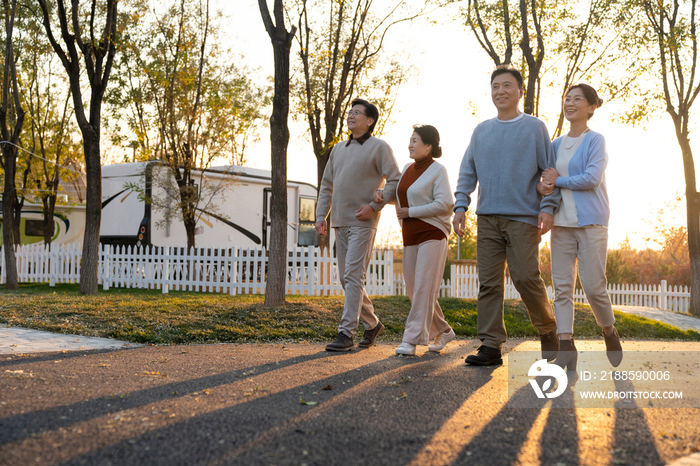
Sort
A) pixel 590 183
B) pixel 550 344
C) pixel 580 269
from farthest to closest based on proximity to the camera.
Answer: pixel 550 344
pixel 580 269
pixel 590 183

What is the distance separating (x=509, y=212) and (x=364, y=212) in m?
1.39

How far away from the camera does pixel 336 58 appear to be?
50.0 feet

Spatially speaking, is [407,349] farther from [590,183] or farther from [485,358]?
[590,183]

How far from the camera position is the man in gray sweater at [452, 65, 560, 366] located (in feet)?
13.2

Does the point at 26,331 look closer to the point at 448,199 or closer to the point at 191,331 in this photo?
the point at 191,331

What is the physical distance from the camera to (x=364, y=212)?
5055 mm

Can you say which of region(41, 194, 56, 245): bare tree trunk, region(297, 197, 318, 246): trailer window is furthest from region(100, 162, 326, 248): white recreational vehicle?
region(41, 194, 56, 245): bare tree trunk

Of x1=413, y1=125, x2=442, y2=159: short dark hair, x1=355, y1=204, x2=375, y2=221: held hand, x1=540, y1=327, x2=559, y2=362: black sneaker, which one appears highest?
x1=413, y1=125, x2=442, y2=159: short dark hair

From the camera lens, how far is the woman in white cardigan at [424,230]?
4.68 metres

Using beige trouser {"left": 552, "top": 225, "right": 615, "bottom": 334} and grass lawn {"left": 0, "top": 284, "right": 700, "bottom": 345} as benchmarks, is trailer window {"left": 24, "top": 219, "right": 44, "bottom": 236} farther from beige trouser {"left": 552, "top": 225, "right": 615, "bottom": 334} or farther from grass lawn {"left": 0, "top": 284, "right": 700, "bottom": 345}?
beige trouser {"left": 552, "top": 225, "right": 615, "bottom": 334}

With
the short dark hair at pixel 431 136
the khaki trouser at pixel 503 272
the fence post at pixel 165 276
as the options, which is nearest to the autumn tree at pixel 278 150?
the short dark hair at pixel 431 136

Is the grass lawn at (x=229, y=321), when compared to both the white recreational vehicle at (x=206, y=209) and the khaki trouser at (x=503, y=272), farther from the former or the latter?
the white recreational vehicle at (x=206, y=209)

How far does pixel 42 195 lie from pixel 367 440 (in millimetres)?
19748

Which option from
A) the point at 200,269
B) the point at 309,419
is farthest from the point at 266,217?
the point at 309,419
